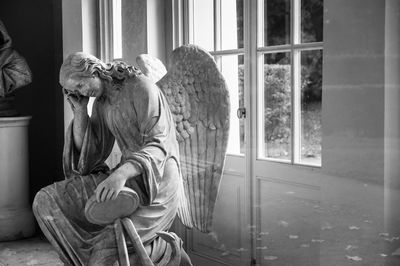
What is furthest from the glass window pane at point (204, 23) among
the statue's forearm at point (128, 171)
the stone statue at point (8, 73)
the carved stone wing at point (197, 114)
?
the stone statue at point (8, 73)

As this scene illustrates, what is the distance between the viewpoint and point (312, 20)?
356 centimetres

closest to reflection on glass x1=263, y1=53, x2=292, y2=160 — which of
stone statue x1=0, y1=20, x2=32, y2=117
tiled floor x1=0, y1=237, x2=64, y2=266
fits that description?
tiled floor x1=0, y1=237, x2=64, y2=266

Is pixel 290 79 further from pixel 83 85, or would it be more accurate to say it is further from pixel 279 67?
pixel 83 85

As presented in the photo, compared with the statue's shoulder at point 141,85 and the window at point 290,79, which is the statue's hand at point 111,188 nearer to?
the statue's shoulder at point 141,85

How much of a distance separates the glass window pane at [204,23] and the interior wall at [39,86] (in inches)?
91.2

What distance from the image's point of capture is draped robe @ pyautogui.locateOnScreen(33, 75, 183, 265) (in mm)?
3166

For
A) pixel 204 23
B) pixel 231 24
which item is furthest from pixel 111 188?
pixel 204 23

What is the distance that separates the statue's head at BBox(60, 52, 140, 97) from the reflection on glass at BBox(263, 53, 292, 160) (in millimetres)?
931

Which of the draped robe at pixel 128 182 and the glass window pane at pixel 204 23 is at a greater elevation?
the glass window pane at pixel 204 23


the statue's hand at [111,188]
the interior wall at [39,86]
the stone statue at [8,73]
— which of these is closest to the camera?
the statue's hand at [111,188]

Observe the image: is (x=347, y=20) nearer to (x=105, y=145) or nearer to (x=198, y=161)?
(x=198, y=161)

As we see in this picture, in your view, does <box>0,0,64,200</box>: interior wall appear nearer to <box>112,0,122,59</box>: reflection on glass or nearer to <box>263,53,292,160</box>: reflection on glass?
<box>112,0,122,59</box>: reflection on glass

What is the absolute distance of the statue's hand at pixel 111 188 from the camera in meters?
3.03

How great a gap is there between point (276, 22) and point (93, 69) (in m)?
1.18
